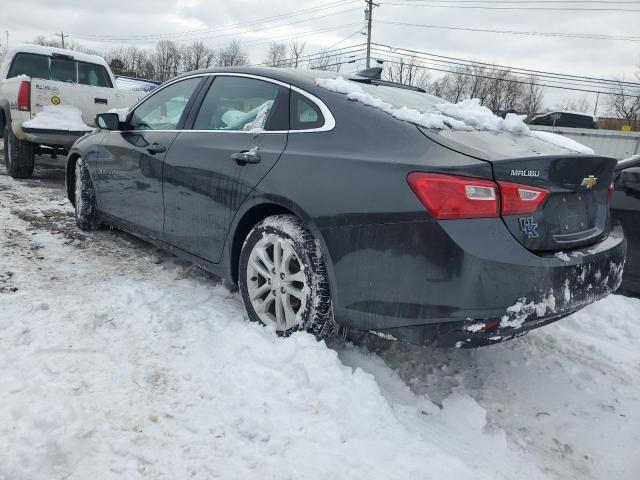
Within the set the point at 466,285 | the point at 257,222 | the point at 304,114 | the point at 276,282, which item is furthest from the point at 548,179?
the point at 257,222

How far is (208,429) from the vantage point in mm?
2119

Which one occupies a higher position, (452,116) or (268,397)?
(452,116)

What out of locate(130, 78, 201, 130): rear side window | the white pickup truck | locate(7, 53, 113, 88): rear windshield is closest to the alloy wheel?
locate(130, 78, 201, 130): rear side window

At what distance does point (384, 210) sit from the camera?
229 cm

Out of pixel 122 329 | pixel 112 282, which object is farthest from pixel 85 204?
pixel 122 329

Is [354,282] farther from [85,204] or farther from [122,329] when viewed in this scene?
[85,204]

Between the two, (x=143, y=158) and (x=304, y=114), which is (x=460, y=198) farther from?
(x=143, y=158)

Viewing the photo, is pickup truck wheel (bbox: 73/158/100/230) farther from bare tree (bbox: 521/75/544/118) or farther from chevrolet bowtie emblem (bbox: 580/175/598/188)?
bare tree (bbox: 521/75/544/118)

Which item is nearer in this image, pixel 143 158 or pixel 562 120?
pixel 143 158

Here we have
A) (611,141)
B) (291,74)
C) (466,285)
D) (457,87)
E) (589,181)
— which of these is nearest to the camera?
(466,285)

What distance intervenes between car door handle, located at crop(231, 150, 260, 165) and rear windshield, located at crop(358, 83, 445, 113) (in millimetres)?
748

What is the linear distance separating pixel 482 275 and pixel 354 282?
0.61 metres

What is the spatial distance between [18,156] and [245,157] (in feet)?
19.4

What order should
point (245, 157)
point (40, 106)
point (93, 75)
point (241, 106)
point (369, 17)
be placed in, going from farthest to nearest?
point (369, 17) → point (93, 75) → point (40, 106) → point (241, 106) → point (245, 157)
